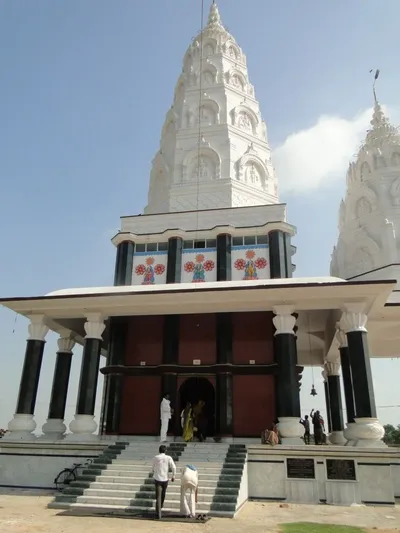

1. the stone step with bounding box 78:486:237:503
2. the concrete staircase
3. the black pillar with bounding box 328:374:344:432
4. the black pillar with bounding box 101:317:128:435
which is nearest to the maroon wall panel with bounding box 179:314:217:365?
the black pillar with bounding box 101:317:128:435

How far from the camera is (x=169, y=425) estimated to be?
16.5 metres

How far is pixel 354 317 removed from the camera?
48.4 feet

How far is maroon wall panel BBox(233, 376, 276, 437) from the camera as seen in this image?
16016mm

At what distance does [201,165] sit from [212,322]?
11.0 meters

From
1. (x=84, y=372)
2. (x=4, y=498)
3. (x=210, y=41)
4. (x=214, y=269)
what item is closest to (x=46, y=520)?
(x=4, y=498)

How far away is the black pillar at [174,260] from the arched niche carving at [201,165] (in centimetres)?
530

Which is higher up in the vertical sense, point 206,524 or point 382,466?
point 382,466

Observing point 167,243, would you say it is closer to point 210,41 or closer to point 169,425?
point 169,425

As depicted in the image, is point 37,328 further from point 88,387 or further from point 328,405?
point 328,405

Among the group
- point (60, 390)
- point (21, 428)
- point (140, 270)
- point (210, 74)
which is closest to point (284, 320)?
point (140, 270)

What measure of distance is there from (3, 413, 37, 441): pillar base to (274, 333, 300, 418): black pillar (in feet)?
29.2

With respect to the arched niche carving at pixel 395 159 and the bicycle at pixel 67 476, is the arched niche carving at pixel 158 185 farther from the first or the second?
the arched niche carving at pixel 395 159

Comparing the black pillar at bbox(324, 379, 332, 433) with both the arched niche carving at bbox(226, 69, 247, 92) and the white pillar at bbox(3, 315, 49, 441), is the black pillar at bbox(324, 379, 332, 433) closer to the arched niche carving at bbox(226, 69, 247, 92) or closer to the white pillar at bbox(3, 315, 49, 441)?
the white pillar at bbox(3, 315, 49, 441)

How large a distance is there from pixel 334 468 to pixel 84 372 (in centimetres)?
904
